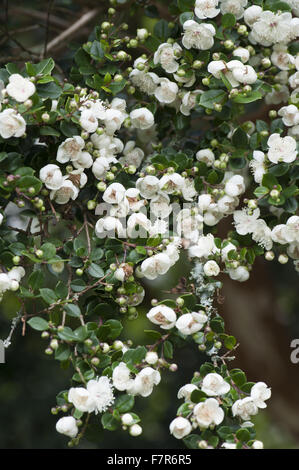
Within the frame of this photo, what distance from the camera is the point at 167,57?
3.73ft

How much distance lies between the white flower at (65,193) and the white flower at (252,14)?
1.56 ft

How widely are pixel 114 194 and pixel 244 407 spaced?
433 millimetres

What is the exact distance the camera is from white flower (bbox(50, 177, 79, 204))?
3.42 ft

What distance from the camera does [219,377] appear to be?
3.22ft

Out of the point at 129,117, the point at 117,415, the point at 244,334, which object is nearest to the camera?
the point at 117,415

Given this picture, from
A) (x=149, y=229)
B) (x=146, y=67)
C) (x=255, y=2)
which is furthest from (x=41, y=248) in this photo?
(x=255, y=2)

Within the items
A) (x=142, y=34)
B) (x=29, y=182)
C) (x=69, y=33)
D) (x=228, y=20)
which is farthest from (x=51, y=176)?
(x=69, y=33)

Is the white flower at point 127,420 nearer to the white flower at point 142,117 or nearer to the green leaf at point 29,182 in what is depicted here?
the green leaf at point 29,182

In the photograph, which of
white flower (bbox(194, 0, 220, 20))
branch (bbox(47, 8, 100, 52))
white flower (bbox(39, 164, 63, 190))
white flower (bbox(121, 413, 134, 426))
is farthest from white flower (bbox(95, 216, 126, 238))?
branch (bbox(47, 8, 100, 52))

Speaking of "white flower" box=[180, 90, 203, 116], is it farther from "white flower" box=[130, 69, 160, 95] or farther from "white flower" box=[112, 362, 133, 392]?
"white flower" box=[112, 362, 133, 392]

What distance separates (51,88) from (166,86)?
0.24 metres

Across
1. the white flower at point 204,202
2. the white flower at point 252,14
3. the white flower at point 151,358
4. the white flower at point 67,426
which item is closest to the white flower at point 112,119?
the white flower at point 204,202

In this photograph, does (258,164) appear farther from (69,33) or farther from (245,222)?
(69,33)
